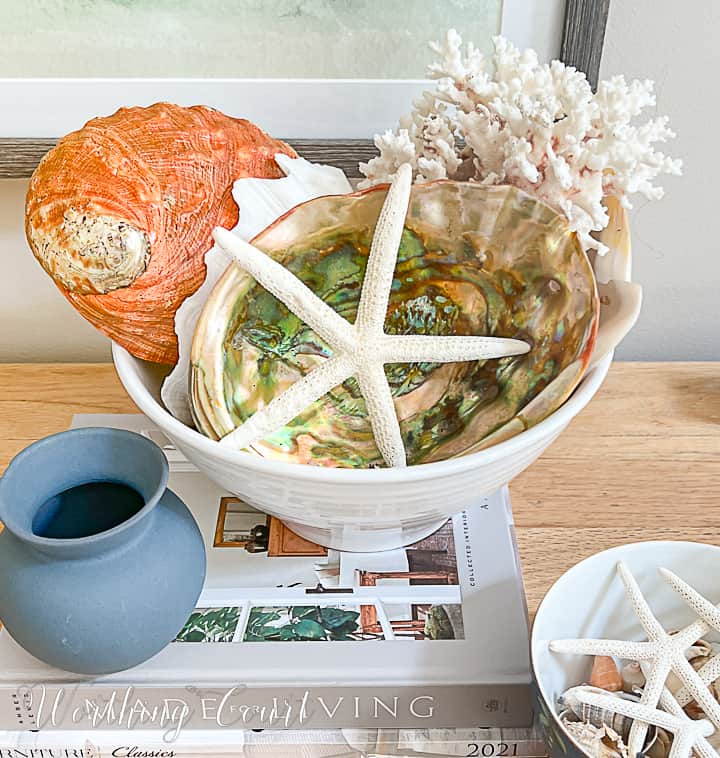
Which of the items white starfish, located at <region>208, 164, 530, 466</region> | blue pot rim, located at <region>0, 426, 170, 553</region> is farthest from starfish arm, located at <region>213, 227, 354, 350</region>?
blue pot rim, located at <region>0, 426, 170, 553</region>

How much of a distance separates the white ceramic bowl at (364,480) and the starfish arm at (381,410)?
0.12 ft

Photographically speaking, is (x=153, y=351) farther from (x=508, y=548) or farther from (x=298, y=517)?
(x=508, y=548)

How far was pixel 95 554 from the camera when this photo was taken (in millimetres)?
399

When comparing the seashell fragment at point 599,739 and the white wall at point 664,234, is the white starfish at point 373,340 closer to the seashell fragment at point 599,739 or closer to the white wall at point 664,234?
the seashell fragment at point 599,739

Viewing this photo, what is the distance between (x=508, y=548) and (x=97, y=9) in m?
0.42

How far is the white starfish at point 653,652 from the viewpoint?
396 mm

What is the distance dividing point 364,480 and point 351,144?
294 mm

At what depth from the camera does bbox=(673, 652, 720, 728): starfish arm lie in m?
0.39

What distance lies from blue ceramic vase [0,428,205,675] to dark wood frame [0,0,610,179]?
0.83 ft

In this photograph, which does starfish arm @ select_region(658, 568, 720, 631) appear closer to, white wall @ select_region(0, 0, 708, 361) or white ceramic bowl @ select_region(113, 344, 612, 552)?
white ceramic bowl @ select_region(113, 344, 612, 552)

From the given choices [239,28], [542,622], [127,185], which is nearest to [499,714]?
[542,622]

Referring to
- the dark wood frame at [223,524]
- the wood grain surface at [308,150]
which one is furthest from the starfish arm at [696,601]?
Answer: the wood grain surface at [308,150]

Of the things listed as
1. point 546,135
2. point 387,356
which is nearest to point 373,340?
point 387,356

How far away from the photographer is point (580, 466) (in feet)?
1.94
